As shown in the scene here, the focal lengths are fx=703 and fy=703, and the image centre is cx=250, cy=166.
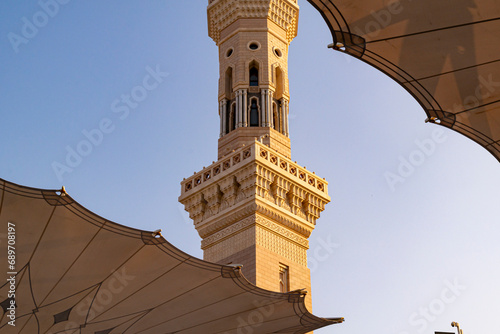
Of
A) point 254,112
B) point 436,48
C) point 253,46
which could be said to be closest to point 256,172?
point 254,112

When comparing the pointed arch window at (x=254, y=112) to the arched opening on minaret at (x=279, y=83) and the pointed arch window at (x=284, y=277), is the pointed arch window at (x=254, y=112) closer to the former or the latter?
the arched opening on minaret at (x=279, y=83)

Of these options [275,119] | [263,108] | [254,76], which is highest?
[254,76]

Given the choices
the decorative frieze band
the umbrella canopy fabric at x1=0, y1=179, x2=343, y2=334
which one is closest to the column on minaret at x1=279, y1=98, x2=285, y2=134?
the decorative frieze band

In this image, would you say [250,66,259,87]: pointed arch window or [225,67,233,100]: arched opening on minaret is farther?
[225,67,233,100]: arched opening on minaret

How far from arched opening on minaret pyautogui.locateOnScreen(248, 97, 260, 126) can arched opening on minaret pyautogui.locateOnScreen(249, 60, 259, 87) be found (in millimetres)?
692

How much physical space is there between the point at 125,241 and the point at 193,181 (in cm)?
1403

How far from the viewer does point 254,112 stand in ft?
86.3

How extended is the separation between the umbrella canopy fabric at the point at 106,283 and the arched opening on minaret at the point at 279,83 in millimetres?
14387

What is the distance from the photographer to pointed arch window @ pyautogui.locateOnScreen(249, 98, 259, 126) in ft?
85.8

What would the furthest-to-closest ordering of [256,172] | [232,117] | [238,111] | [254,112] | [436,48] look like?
[232,117]
[254,112]
[238,111]
[256,172]
[436,48]

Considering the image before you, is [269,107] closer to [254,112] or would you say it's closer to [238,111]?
[254,112]

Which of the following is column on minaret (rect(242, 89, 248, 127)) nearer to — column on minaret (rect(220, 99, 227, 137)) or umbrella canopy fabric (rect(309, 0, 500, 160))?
column on minaret (rect(220, 99, 227, 137))

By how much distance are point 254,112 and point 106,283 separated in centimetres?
1492

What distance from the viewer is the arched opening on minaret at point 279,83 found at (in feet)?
88.5
